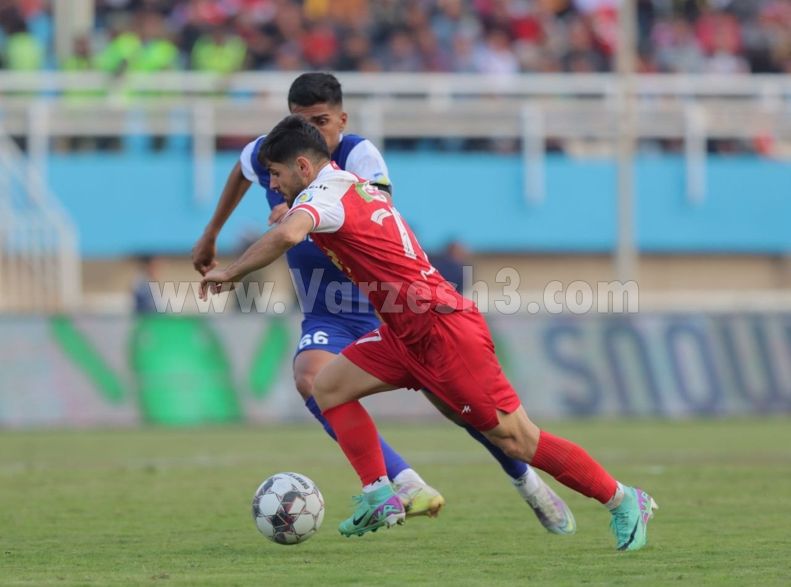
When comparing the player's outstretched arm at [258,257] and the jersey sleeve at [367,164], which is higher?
the jersey sleeve at [367,164]

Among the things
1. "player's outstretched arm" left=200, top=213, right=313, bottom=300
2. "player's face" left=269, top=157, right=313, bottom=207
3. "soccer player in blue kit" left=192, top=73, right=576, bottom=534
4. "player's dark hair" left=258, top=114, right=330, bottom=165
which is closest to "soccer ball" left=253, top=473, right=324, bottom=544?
"soccer player in blue kit" left=192, top=73, right=576, bottom=534

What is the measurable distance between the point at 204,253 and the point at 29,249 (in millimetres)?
12615

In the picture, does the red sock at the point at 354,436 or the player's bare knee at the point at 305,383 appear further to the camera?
the player's bare knee at the point at 305,383

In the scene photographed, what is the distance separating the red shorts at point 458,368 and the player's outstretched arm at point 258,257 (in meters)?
0.94

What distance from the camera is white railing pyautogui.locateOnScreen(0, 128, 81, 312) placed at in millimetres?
21234

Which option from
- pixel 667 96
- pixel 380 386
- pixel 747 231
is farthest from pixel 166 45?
pixel 380 386

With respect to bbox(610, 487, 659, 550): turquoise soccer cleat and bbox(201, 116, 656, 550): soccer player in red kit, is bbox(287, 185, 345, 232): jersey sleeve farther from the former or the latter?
bbox(610, 487, 659, 550): turquoise soccer cleat

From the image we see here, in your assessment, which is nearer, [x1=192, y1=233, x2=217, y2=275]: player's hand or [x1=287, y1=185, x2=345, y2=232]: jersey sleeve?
[x1=287, y1=185, x2=345, y2=232]: jersey sleeve

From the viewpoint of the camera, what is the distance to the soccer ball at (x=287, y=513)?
321 inches

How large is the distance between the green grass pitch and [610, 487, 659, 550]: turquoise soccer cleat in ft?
0.34

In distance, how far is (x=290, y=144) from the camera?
7.84 metres

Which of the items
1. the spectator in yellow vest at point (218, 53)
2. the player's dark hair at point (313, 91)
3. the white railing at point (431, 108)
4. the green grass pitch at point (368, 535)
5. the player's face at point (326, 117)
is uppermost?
the spectator in yellow vest at point (218, 53)

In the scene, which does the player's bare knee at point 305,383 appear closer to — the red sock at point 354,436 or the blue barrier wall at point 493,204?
the red sock at point 354,436

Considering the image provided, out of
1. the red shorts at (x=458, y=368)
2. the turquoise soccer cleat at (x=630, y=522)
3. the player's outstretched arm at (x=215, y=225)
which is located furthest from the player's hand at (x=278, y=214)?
the turquoise soccer cleat at (x=630, y=522)
